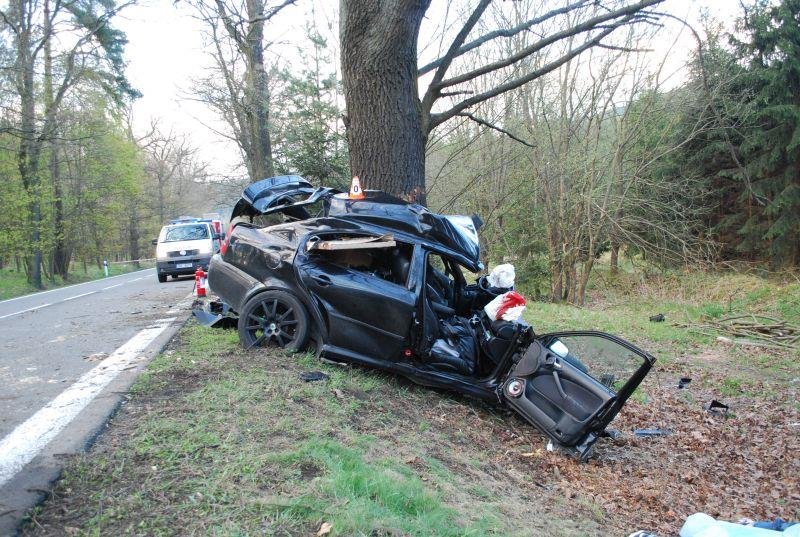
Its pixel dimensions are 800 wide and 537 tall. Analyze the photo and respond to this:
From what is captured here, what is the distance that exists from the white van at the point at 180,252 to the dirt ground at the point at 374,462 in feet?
38.1

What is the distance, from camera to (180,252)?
17.5 m

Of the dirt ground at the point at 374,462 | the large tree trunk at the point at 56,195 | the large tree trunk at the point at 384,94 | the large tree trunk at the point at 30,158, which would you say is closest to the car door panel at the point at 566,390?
the dirt ground at the point at 374,462

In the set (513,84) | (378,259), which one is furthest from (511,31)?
(378,259)

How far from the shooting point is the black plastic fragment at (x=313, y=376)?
4977 mm

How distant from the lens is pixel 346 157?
57.4 feet

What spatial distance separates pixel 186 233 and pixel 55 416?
15.3 m

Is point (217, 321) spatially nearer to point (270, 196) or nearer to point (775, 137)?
point (270, 196)

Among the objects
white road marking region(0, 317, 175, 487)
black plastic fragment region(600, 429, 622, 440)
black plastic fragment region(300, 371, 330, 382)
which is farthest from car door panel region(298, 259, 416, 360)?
black plastic fragment region(600, 429, 622, 440)

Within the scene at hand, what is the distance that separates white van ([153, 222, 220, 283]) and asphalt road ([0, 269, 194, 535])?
7077 mm

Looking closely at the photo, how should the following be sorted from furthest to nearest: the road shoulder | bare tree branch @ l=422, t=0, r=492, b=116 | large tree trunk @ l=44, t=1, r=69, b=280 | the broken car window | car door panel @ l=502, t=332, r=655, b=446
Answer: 1. large tree trunk @ l=44, t=1, r=69, b=280
2. bare tree branch @ l=422, t=0, r=492, b=116
3. the broken car window
4. car door panel @ l=502, t=332, r=655, b=446
5. the road shoulder

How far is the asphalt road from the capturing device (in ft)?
10.00

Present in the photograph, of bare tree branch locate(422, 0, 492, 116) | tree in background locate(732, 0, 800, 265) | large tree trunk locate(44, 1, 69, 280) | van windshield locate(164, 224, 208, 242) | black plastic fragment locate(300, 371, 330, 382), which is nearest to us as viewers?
black plastic fragment locate(300, 371, 330, 382)

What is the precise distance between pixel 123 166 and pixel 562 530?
37178 millimetres

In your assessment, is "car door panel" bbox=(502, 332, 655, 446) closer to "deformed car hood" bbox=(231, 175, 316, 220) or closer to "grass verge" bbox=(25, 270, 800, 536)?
"grass verge" bbox=(25, 270, 800, 536)
